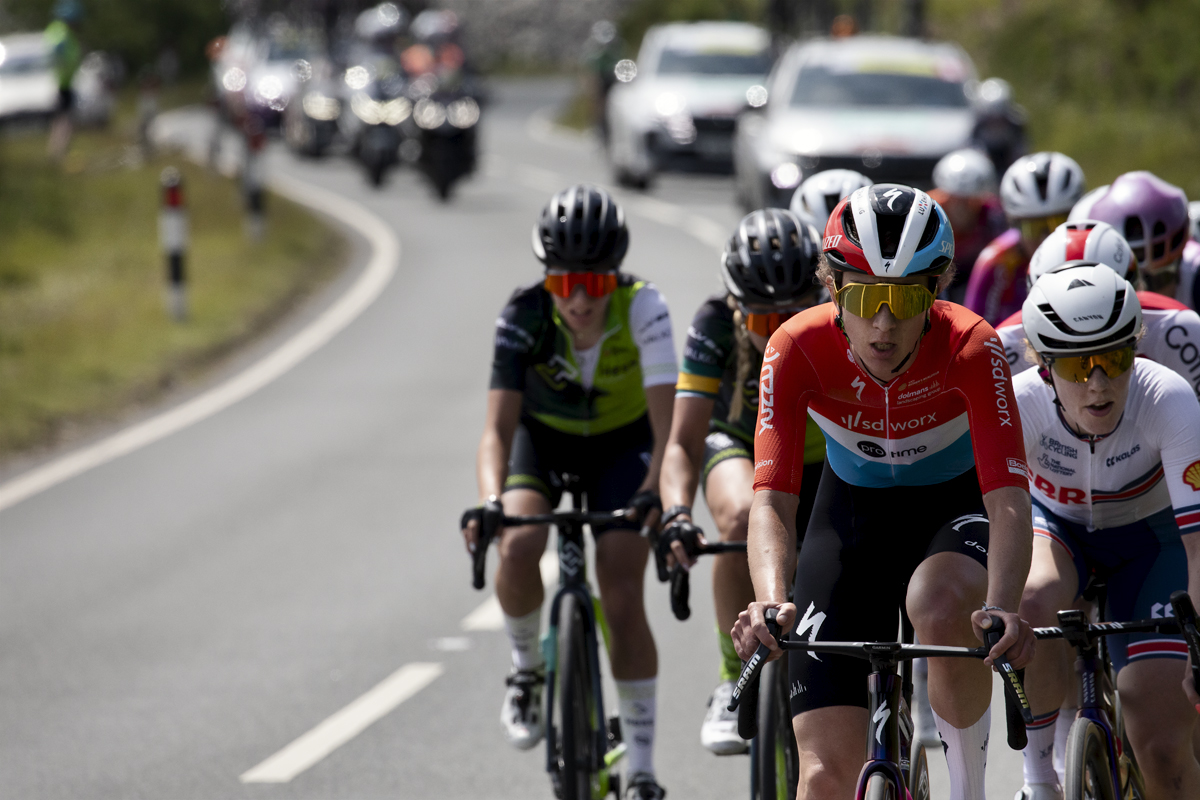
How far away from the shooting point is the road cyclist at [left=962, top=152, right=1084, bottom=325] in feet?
24.3

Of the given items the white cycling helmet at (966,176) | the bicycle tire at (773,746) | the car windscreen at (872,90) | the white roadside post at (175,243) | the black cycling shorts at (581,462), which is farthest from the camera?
the car windscreen at (872,90)

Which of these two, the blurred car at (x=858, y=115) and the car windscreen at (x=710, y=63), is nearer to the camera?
the blurred car at (x=858, y=115)

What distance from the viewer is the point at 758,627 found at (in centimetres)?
396

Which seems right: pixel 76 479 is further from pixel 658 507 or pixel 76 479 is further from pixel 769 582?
pixel 769 582

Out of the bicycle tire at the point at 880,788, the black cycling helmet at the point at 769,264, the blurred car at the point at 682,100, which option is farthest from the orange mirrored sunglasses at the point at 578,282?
the blurred car at the point at 682,100

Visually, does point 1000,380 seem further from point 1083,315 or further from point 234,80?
point 234,80

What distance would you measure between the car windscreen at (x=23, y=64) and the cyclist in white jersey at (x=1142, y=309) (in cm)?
2939

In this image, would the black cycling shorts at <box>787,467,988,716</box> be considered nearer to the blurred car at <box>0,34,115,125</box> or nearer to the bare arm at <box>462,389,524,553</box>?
the bare arm at <box>462,389,524,553</box>

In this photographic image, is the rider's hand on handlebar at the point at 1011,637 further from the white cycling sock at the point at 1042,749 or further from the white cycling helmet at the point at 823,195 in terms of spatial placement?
the white cycling helmet at the point at 823,195

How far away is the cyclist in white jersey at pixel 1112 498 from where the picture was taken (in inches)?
175

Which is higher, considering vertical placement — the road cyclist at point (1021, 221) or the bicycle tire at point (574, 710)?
the road cyclist at point (1021, 221)

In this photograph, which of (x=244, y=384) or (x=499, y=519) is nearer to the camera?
(x=499, y=519)

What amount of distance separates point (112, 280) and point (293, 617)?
38.4 ft

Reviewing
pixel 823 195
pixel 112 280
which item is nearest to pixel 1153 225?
pixel 823 195
